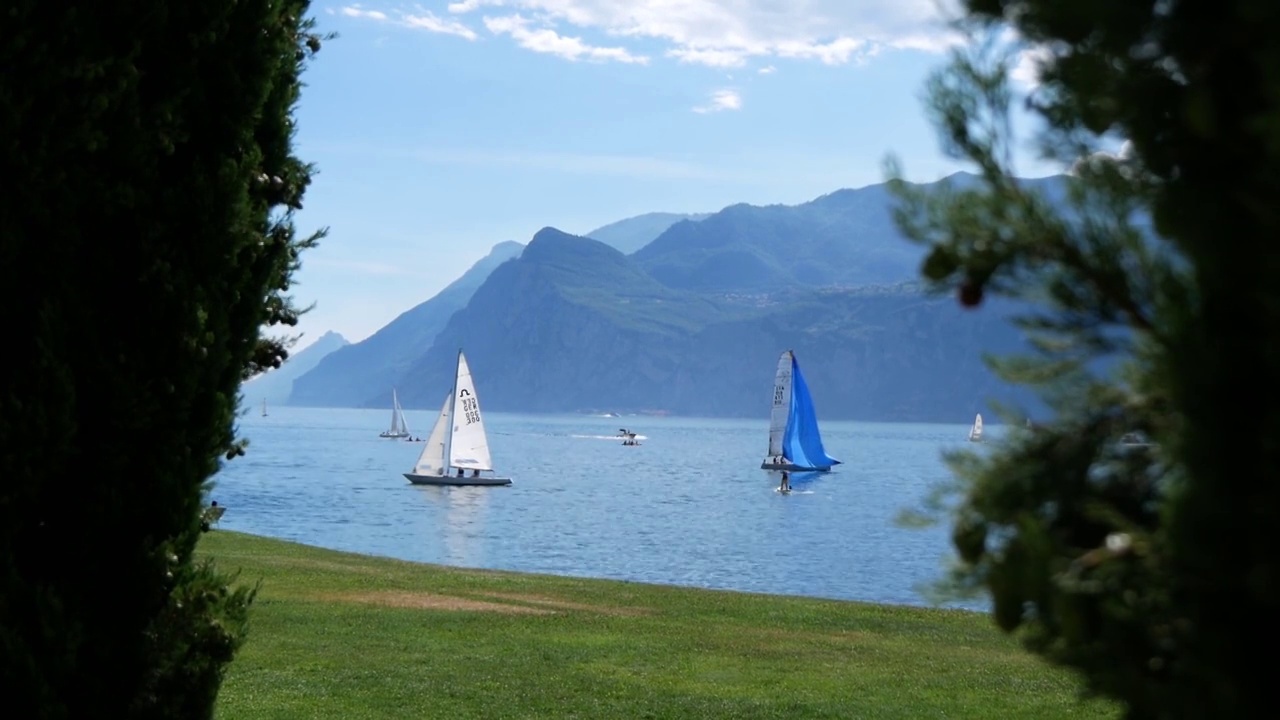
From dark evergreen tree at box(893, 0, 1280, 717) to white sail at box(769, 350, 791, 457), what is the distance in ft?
215

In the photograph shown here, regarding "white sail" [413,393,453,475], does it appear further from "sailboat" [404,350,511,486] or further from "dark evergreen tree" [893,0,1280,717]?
"dark evergreen tree" [893,0,1280,717]

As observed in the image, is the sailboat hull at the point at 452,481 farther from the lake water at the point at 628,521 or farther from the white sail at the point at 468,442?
the white sail at the point at 468,442

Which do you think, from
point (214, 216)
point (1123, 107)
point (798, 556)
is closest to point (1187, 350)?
point (1123, 107)

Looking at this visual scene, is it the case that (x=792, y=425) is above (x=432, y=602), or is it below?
above

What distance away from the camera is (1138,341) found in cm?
219

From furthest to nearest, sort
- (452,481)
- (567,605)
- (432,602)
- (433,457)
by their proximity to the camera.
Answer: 1. (433,457)
2. (452,481)
3. (567,605)
4. (432,602)

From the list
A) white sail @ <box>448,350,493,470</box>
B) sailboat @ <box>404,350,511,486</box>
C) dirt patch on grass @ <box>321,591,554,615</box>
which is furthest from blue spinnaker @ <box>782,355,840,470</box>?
dirt patch on grass @ <box>321,591,554,615</box>

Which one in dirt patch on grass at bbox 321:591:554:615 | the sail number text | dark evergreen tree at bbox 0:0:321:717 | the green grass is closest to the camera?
dark evergreen tree at bbox 0:0:321:717

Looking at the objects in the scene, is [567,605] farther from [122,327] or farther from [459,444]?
[459,444]

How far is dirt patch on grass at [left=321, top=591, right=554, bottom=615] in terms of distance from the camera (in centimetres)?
2044

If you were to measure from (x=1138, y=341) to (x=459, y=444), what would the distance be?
68642 millimetres

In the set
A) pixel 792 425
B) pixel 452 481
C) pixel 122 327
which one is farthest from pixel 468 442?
pixel 122 327

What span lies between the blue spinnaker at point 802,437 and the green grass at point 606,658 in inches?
2069

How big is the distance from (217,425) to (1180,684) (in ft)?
18.4
